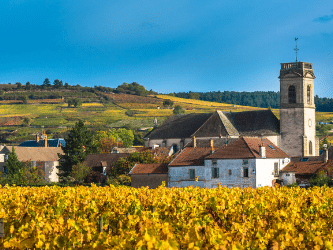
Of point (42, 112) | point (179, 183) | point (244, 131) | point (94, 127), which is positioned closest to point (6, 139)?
point (94, 127)

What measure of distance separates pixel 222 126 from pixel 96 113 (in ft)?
333

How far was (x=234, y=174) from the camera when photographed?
53719 millimetres

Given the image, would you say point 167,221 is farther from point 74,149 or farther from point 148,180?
point 74,149

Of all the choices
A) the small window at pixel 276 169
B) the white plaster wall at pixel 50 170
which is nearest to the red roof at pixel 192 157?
the small window at pixel 276 169

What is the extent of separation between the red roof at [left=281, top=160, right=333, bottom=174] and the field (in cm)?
9205

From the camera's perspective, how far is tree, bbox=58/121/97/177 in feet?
251

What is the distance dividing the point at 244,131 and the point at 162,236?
2667 inches

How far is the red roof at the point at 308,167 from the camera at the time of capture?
52531mm

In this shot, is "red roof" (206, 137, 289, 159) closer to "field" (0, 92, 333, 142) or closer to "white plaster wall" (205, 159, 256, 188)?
"white plaster wall" (205, 159, 256, 188)

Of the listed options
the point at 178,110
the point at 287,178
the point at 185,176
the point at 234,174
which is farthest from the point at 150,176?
the point at 178,110

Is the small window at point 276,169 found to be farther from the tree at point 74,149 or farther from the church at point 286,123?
the tree at point 74,149

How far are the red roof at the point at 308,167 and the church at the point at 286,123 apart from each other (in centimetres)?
1573

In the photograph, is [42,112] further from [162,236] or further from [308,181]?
[162,236]

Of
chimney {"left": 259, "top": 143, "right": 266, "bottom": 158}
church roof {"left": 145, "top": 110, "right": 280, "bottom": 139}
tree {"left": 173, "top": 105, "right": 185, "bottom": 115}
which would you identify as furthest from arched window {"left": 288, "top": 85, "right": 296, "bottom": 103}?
tree {"left": 173, "top": 105, "right": 185, "bottom": 115}
